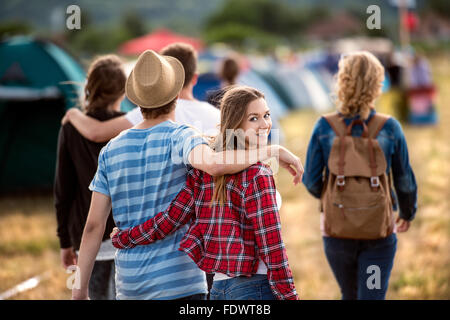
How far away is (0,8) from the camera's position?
137m

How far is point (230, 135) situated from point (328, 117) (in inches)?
39.7

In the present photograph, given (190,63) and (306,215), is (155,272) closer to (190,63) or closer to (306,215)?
(190,63)

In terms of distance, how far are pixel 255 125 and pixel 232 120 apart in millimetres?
87

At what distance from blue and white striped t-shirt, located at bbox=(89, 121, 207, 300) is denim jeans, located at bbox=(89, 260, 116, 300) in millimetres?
855

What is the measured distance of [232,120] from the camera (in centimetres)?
225

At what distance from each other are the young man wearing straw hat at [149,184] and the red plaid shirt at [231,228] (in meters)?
0.05

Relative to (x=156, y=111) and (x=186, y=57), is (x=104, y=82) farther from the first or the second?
(x=156, y=111)

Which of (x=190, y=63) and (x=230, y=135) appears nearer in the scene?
(x=230, y=135)

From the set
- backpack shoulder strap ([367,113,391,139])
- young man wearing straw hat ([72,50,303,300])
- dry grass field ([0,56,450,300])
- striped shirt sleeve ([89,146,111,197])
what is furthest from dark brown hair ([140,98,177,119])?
dry grass field ([0,56,450,300])

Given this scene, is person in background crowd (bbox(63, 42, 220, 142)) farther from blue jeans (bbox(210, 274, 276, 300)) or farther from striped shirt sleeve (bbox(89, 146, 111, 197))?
blue jeans (bbox(210, 274, 276, 300))

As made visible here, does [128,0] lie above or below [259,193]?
above

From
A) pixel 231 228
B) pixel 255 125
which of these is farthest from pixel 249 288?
pixel 255 125

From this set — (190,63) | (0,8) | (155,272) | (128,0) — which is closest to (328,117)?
(190,63)

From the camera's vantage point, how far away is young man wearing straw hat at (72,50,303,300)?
2242 mm
